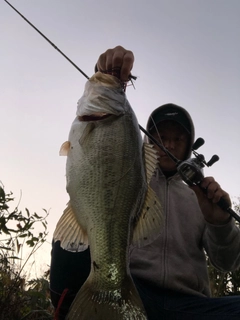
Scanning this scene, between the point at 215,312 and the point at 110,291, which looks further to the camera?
the point at 215,312

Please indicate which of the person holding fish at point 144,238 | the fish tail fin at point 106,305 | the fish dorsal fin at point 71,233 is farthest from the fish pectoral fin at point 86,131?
the fish tail fin at point 106,305

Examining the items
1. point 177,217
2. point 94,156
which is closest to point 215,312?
point 177,217

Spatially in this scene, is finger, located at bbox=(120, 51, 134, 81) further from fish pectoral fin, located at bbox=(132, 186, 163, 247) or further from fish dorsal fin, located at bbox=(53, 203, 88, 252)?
fish dorsal fin, located at bbox=(53, 203, 88, 252)

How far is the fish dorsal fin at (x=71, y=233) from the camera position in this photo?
220cm

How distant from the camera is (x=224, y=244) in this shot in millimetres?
3248

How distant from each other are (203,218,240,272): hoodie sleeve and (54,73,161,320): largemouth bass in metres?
0.97

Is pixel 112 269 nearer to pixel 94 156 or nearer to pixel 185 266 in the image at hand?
pixel 94 156

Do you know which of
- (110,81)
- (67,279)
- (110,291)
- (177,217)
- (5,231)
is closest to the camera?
(110,291)

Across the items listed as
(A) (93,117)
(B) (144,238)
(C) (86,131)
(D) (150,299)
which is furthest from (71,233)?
(D) (150,299)

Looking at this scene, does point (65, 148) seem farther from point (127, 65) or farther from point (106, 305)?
point (106, 305)

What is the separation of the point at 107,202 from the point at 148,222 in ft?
1.05

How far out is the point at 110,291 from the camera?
206cm

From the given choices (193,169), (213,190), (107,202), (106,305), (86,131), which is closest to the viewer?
(106,305)

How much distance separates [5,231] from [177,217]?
1522 millimetres
